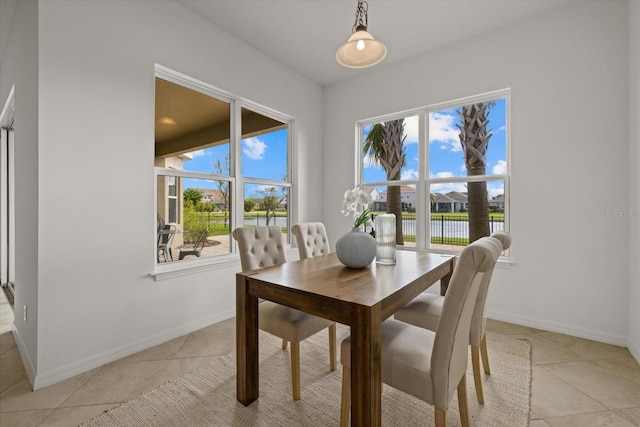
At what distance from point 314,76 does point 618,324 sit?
3.96 metres

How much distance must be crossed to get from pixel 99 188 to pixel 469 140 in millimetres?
3405

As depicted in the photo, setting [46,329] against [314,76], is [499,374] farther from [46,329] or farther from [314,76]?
[314,76]

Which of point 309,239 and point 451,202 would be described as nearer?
point 309,239

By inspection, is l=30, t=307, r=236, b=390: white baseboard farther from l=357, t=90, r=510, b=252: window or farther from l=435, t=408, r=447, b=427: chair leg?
l=435, t=408, r=447, b=427: chair leg

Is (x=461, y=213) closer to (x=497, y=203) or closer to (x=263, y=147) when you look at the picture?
(x=497, y=203)

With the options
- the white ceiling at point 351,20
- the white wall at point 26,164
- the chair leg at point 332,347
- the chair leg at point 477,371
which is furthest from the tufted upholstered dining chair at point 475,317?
the white wall at point 26,164

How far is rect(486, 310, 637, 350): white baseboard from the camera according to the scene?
2.40m

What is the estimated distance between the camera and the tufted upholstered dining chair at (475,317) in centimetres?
159

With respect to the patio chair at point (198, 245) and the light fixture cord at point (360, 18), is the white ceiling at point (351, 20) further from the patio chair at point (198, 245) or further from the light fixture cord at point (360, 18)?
the patio chair at point (198, 245)

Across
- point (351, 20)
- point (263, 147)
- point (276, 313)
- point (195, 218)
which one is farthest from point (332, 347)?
point (351, 20)

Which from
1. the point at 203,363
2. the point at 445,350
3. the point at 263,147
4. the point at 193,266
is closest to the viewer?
the point at 445,350

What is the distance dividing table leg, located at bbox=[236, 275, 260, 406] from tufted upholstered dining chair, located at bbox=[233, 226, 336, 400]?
0.15 metres

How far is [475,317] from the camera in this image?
5.22 feet

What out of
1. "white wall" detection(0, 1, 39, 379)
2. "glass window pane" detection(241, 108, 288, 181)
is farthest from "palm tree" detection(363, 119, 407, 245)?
"white wall" detection(0, 1, 39, 379)
